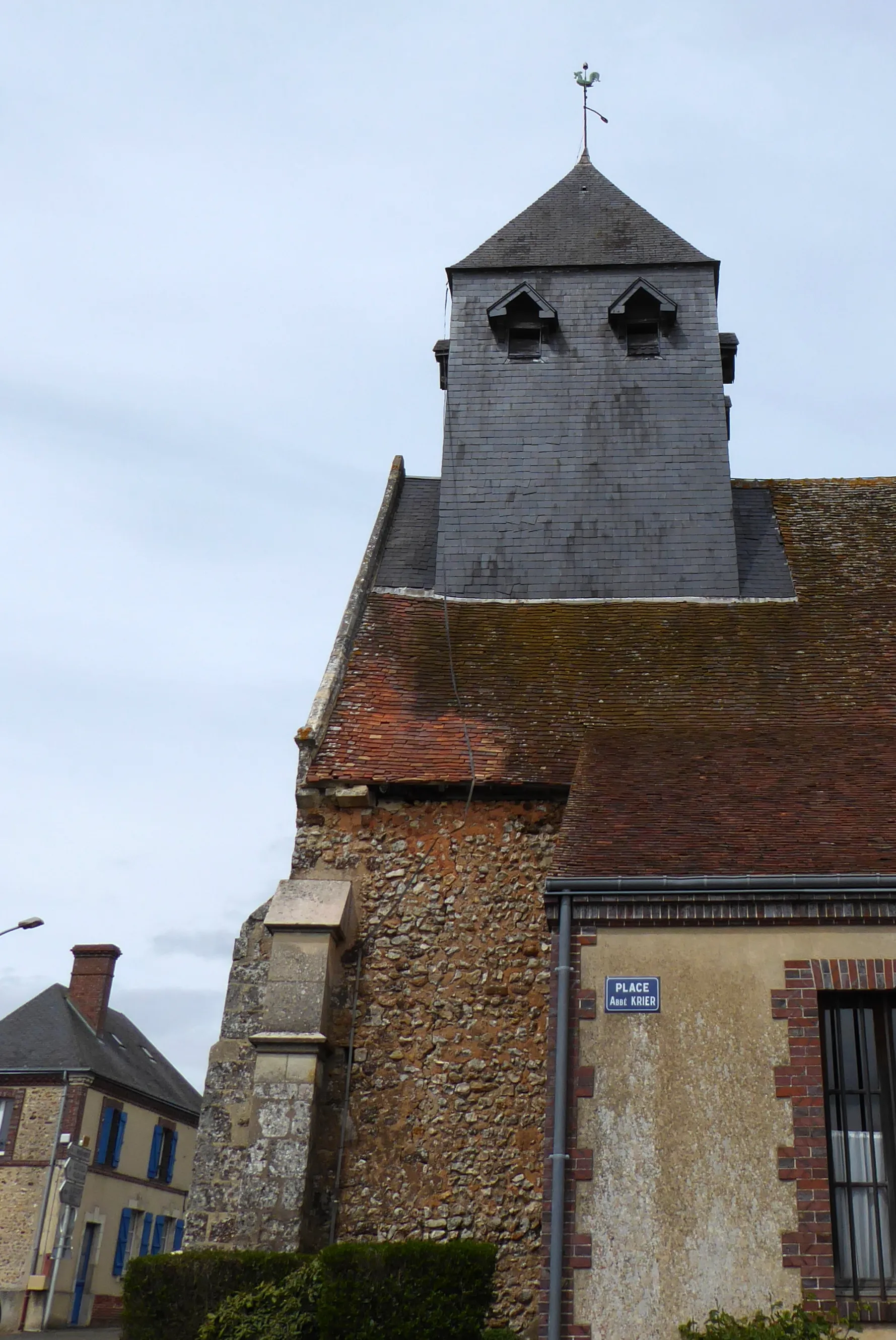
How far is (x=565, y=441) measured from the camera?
13398 mm

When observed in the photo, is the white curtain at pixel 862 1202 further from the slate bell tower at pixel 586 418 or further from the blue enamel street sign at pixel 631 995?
the slate bell tower at pixel 586 418

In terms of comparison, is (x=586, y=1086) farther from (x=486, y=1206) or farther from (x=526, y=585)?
(x=526, y=585)

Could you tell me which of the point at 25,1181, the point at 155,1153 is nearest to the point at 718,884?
the point at 25,1181

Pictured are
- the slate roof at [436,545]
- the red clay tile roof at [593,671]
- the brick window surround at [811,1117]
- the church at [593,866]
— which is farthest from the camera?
the slate roof at [436,545]

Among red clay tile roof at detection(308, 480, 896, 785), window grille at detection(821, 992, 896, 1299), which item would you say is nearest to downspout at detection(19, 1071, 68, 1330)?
red clay tile roof at detection(308, 480, 896, 785)

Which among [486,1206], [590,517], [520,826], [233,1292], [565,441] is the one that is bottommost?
[233,1292]

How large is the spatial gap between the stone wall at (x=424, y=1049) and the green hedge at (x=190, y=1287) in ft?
2.50

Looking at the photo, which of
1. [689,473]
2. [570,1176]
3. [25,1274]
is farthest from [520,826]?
[25,1274]

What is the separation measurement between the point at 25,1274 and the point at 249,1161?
16.1 m

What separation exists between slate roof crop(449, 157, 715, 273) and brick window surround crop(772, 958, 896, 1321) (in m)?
9.98

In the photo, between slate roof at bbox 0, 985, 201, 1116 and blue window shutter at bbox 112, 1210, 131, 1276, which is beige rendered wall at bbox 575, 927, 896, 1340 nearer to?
slate roof at bbox 0, 985, 201, 1116

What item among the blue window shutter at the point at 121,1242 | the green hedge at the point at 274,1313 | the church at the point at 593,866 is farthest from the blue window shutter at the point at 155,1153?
the green hedge at the point at 274,1313

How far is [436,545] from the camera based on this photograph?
12.8 meters

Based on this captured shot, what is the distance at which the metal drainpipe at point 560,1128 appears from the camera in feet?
20.2
